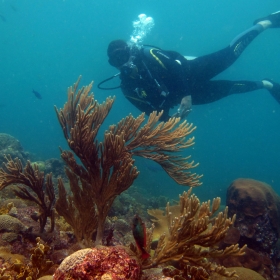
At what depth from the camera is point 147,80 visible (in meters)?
7.48

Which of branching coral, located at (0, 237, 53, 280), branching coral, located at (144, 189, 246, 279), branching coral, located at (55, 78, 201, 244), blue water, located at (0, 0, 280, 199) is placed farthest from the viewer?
blue water, located at (0, 0, 280, 199)

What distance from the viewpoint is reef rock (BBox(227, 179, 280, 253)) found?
5.82 m

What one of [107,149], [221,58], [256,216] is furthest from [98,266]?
[221,58]

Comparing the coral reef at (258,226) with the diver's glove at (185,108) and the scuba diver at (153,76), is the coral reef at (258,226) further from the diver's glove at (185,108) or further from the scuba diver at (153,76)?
the scuba diver at (153,76)

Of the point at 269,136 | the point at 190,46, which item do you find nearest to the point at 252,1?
the point at 190,46

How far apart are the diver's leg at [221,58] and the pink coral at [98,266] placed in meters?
7.21

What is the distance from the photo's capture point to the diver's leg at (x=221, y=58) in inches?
347

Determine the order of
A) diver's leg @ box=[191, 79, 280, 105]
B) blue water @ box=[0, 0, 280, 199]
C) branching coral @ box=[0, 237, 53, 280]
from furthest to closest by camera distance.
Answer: blue water @ box=[0, 0, 280, 199] → diver's leg @ box=[191, 79, 280, 105] → branching coral @ box=[0, 237, 53, 280]

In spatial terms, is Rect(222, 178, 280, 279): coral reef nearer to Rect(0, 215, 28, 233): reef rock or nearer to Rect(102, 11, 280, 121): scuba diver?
Rect(102, 11, 280, 121): scuba diver

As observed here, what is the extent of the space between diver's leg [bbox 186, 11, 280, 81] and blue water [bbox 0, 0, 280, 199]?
69.5 ft

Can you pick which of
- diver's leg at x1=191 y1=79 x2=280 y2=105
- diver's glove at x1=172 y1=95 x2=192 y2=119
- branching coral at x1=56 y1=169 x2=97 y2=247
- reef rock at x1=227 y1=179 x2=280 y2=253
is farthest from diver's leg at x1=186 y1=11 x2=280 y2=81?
branching coral at x1=56 y1=169 x2=97 y2=247

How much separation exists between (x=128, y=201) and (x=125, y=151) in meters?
6.79

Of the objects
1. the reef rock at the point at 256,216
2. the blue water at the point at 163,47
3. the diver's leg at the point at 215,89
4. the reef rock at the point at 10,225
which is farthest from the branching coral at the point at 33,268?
the blue water at the point at 163,47

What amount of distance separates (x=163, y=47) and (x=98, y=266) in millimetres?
111033
